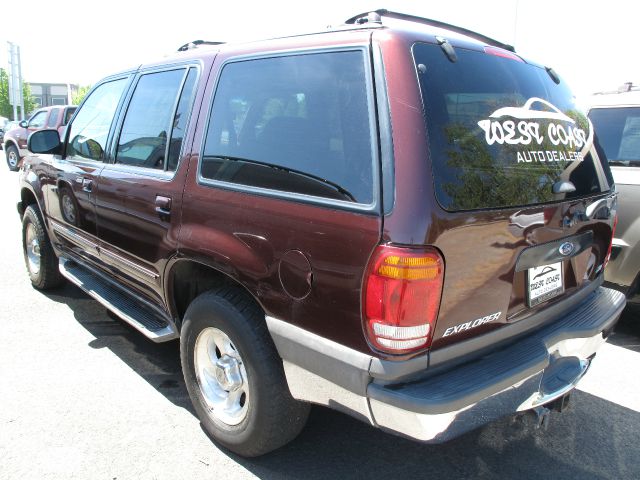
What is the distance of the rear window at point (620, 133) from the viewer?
417 cm

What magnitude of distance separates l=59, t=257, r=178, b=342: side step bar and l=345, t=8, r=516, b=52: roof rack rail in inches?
76.4

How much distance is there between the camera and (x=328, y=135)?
2.07 meters

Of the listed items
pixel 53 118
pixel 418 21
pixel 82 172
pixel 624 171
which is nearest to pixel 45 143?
pixel 82 172

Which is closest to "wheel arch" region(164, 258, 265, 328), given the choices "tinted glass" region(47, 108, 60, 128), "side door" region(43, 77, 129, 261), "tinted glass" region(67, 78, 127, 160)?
"side door" region(43, 77, 129, 261)

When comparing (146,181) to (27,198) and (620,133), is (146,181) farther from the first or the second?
(620,133)

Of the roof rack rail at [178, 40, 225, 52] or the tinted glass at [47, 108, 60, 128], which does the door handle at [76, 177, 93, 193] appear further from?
the tinted glass at [47, 108, 60, 128]

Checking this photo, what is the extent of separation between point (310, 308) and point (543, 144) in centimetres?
126

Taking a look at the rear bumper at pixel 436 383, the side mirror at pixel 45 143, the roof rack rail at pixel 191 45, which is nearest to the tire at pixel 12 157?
the side mirror at pixel 45 143

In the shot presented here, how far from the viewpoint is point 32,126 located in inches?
603

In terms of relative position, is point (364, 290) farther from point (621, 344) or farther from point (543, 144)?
point (621, 344)

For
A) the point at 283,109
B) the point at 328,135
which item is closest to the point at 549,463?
the point at 328,135

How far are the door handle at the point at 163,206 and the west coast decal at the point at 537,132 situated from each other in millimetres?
1618

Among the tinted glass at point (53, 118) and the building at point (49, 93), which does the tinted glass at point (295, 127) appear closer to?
the tinted glass at point (53, 118)

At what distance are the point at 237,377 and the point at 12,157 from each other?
1812 centimetres
